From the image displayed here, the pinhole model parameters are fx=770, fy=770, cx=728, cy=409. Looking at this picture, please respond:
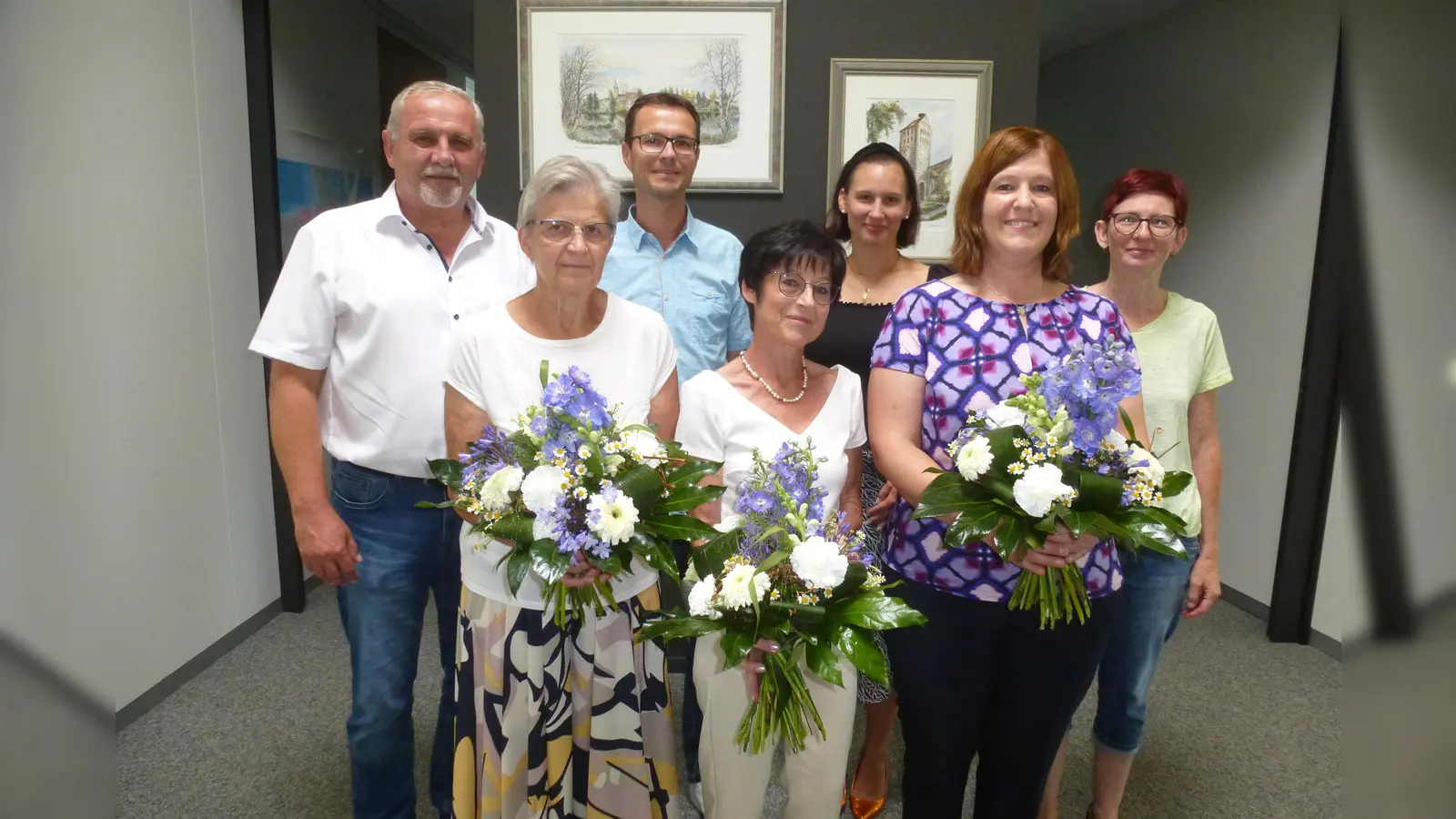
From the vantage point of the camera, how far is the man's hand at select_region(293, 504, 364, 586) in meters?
1.89

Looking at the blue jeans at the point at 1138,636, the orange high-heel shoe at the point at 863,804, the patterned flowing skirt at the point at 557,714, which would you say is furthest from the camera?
the orange high-heel shoe at the point at 863,804

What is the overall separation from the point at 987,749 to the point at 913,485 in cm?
62

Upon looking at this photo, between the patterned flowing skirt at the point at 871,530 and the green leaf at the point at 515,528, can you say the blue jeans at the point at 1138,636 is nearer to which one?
the patterned flowing skirt at the point at 871,530

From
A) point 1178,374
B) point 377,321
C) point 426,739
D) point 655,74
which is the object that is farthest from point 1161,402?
point 426,739

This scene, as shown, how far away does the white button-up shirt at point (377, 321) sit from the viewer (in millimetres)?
1851

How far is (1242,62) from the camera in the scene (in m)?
4.11

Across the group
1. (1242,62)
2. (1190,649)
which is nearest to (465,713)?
(1190,649)

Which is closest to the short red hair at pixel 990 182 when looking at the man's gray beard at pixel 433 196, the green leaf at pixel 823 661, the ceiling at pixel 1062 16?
the green leaf at pixel 823 661

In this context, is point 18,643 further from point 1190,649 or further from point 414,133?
point 1190,649

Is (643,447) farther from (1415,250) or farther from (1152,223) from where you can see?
(1152,223)

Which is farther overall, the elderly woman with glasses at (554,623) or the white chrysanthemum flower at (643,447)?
the elderly woman with glasses at (554,623)

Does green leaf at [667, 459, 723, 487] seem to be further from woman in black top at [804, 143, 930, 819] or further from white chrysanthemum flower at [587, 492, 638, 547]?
woman in black top at [804, 143, 930, 819]

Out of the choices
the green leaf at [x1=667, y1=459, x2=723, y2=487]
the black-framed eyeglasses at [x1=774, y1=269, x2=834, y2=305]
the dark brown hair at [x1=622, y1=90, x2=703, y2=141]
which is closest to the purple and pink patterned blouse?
the black-framed eyeglasses at [x1=774, y1=269, x2=834, y2=305]

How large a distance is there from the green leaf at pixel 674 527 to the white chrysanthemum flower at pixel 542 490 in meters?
0.18
